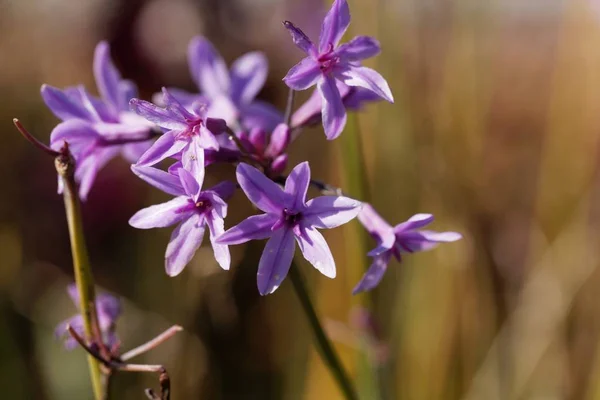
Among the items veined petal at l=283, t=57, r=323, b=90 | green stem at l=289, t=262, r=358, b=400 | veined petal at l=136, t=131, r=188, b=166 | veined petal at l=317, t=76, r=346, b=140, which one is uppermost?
veined petal at l=283, t=57, r=323, b=90

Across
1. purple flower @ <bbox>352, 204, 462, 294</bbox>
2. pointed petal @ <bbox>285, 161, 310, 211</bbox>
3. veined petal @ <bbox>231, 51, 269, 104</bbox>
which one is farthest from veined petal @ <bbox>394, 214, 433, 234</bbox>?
veined petal @ <bbox>231, 51, 269, 104</bbox>

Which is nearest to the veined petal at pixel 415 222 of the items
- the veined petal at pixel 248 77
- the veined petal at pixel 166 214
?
the veined petal at pixel 166 214

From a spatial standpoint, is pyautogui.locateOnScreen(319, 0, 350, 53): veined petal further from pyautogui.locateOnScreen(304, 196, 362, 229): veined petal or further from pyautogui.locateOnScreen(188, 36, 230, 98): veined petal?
pyautogui.locateOnScreen(188, 36, 230, 98): veined petal

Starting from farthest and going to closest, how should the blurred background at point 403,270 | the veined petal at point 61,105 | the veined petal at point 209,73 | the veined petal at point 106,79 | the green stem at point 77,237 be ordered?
the blurred background at point 403,270
the veined petal at point 209,73
the veined petal at point 106,79
the veined petal at point 61,105
the green stem at point 77,237

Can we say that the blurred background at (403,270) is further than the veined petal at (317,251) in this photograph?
Yes

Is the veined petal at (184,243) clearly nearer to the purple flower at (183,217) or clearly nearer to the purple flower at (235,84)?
the purple flower at (183,217)

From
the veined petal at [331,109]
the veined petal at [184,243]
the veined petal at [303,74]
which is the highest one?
the veined petal at [303,74]
